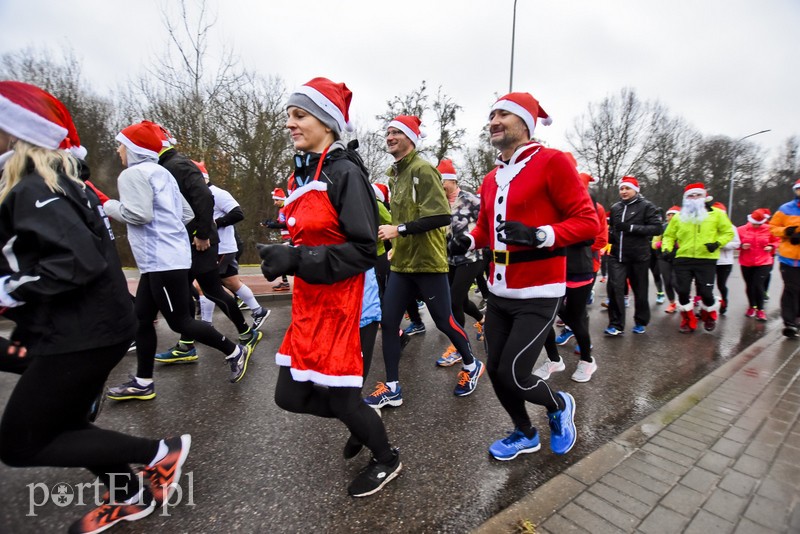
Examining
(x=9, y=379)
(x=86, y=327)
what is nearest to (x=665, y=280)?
(x=86, y=327)

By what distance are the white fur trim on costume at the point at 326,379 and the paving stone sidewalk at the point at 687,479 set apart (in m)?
0.89

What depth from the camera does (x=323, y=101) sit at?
6.59 feet

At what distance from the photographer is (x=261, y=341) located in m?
5.08

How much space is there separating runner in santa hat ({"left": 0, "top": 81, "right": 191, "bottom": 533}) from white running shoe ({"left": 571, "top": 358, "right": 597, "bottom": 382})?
3.58 meters

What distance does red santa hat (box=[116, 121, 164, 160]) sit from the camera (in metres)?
3.16

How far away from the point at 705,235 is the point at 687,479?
4441 mm

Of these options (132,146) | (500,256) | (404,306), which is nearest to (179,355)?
(132,146)

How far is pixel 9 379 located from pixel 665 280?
9347mm

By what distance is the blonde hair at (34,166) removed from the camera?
1697mm

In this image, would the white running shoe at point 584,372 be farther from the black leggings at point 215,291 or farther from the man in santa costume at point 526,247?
the black leggings at point 215,291

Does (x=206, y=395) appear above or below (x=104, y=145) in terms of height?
below

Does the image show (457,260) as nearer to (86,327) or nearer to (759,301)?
(86,327)

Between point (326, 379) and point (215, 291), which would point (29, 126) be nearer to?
point (326, 379)

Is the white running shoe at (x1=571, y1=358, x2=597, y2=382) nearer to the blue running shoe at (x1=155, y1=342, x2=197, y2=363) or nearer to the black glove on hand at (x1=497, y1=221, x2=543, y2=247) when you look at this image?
the black glove on hand at (x1=497, y1=221, x2=543, y2=247)
